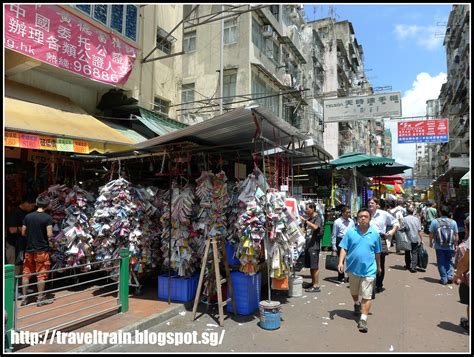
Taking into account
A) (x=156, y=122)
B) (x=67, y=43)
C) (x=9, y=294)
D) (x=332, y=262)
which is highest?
(x=67, y=43)

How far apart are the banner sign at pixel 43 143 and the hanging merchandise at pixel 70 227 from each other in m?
0.83

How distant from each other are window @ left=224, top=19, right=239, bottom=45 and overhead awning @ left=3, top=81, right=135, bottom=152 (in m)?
11.9

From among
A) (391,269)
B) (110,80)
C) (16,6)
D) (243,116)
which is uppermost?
(16,6)

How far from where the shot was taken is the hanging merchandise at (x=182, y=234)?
6.44 m

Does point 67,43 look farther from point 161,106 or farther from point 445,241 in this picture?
point 445,241

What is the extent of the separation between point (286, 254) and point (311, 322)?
3.78ft

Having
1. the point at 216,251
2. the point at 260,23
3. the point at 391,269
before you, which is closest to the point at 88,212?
the point at 216,251

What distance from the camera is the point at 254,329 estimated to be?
539cm

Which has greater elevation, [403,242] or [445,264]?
[403,242]

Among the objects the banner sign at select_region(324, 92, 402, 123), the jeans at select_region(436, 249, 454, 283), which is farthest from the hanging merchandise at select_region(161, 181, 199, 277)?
the banner sign at select_region(324, 92, 402, 123)

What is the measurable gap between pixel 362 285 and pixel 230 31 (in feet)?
57.0

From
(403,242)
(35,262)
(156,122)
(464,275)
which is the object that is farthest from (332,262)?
(156,122)

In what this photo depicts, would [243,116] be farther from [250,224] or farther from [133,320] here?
[133,320]

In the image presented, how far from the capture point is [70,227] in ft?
22.8
